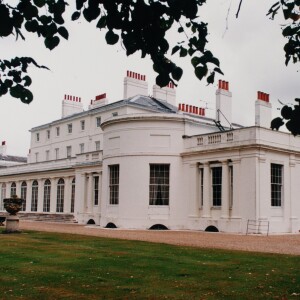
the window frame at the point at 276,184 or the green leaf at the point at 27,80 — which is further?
the window frame at the point at 276,184

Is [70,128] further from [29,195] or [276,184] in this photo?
[276,184]

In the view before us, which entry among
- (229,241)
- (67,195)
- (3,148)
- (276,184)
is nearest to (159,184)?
(276,184)

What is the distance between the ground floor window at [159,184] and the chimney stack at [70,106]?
82.3ft

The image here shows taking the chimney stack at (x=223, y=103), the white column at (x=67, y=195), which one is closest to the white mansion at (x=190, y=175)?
the white column at (x=67, y=195)

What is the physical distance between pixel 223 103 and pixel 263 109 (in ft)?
18.6

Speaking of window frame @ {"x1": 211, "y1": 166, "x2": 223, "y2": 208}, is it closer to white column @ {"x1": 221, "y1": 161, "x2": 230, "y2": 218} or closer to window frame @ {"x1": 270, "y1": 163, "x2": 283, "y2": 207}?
white column @ {"x1": 221, "y1": 161, "x2": 230, "y2": 218}

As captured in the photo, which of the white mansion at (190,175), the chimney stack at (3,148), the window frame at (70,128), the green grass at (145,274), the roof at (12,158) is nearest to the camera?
the green grass at (145,274)

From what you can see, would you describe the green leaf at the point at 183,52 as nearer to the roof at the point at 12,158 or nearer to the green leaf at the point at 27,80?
the green leaf at the point at 27,80

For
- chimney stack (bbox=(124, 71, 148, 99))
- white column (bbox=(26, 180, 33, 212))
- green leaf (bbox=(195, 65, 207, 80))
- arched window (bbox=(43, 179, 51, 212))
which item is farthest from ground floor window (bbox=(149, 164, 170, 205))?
green leaf (bbox=(195, 65, 207, 80))

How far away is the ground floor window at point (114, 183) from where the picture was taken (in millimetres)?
29203

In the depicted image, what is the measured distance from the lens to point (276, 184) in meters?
25.8

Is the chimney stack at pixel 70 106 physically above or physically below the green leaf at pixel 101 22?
above

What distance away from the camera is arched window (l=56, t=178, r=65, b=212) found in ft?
133

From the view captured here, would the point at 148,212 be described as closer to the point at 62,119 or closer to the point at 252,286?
the point at 252,286
